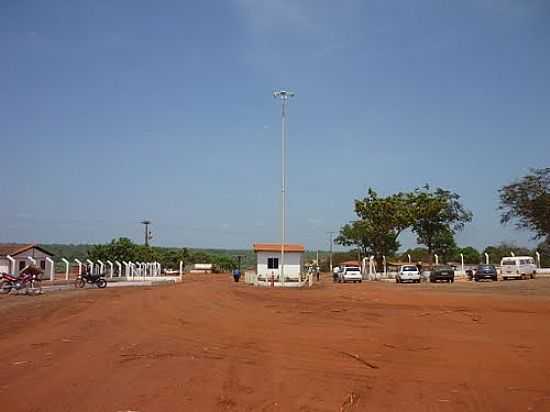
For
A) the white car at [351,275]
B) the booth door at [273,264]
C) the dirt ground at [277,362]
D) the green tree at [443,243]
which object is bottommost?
the dirt ground at [277,362]

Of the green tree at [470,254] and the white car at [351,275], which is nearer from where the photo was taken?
the white car at [351,275]

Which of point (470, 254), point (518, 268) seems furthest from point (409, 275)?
point (470, 254)

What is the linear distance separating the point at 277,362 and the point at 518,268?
146 feet

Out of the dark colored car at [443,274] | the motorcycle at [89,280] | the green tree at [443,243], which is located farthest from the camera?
the green tree at [443,243]

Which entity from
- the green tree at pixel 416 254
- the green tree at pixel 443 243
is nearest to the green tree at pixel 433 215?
the green tree at pixel 443 243

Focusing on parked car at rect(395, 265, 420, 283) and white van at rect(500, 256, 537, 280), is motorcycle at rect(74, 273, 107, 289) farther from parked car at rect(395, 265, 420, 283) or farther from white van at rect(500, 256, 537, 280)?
white van at rect(500, 256, 537, 280)

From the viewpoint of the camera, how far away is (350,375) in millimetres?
9078

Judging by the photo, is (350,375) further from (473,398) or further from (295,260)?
(295,260)

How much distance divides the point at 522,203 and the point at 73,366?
45.6m

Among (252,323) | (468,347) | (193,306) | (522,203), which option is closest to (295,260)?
(522,203)

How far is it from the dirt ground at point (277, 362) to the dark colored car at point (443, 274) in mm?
32199

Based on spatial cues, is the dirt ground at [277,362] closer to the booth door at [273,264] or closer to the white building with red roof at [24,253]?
the booth door at [273,264]

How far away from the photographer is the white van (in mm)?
50281

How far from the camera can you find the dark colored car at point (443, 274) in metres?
49.7
